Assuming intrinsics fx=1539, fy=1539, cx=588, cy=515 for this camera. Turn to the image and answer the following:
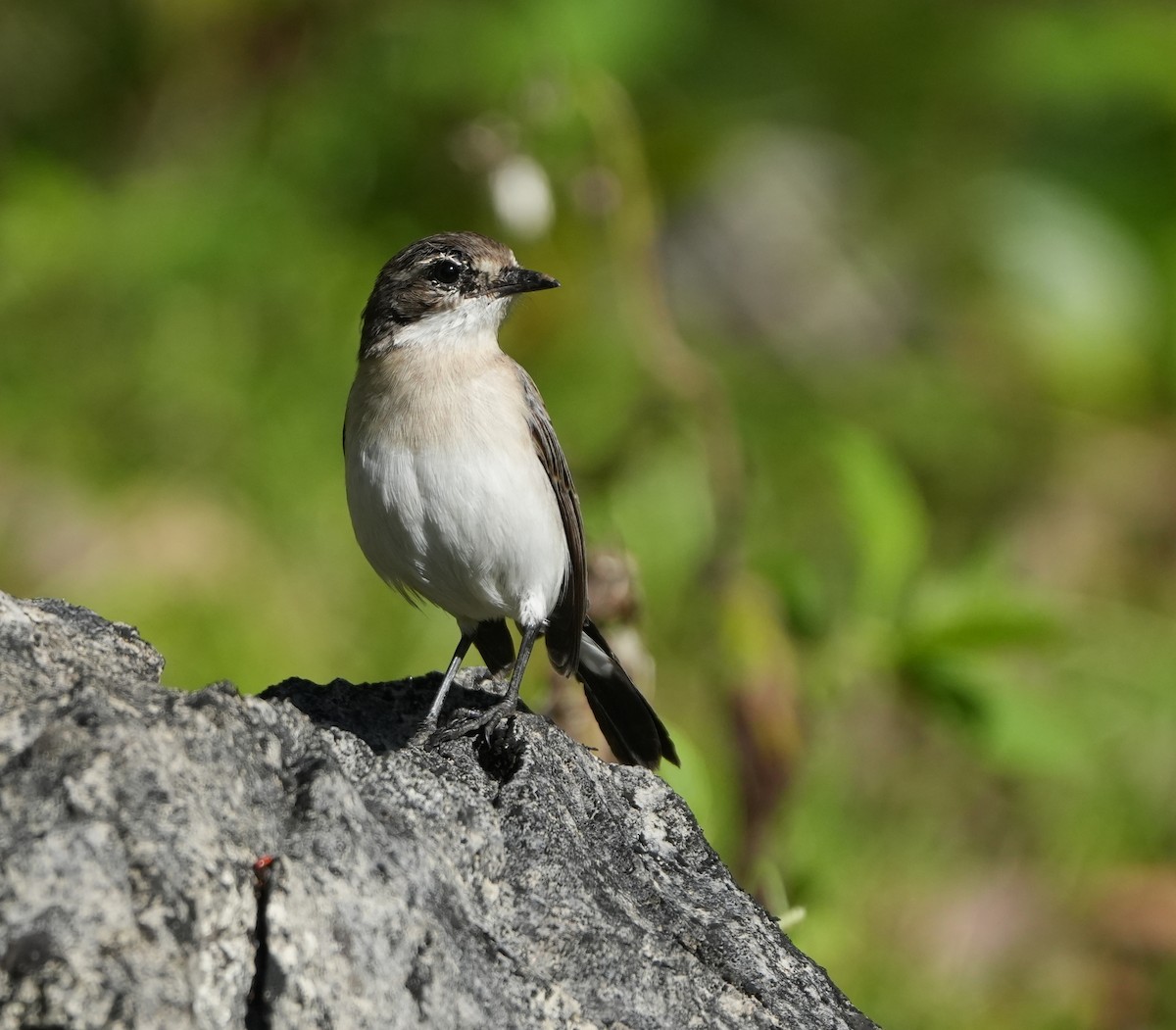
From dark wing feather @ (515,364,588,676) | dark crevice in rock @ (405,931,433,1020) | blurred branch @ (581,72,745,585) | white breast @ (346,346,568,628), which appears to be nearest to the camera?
dark crevice in rock @ (405,931,433,1020)

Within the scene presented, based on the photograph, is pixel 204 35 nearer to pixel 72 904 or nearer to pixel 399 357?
pixel 399 357

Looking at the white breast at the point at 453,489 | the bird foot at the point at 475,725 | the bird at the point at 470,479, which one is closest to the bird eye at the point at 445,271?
the bird at the point at 470,479

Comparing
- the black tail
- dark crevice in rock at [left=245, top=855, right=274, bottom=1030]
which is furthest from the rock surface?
the black tail

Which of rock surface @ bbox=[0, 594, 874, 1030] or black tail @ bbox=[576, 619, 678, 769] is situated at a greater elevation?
black tail @ bbox=[576, 619, 678, 769]

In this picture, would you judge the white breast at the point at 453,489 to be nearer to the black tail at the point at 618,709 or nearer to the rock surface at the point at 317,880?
the black tail at the point at 618,709

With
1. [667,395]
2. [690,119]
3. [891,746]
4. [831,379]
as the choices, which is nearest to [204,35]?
[690,119]

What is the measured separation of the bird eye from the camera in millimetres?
5562

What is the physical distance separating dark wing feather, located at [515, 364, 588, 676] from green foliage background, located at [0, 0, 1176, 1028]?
94mm

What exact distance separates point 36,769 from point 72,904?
0.95 feet

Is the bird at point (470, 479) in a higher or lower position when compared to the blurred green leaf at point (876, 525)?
lower

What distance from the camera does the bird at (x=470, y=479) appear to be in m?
5.02

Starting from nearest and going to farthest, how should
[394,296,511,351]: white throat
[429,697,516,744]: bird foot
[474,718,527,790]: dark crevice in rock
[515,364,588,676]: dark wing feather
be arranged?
[474,718,527,790]: dark crevice in rock, [429,697,516,744]: bird foot, [515,364,588,676]: dark wing feather, [394,296,511,351]: white throat

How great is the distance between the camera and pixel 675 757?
4.95 metres

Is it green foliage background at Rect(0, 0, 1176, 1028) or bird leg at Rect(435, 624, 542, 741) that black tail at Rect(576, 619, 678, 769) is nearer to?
bird leg at Rect(435, 624, 542, 741)
